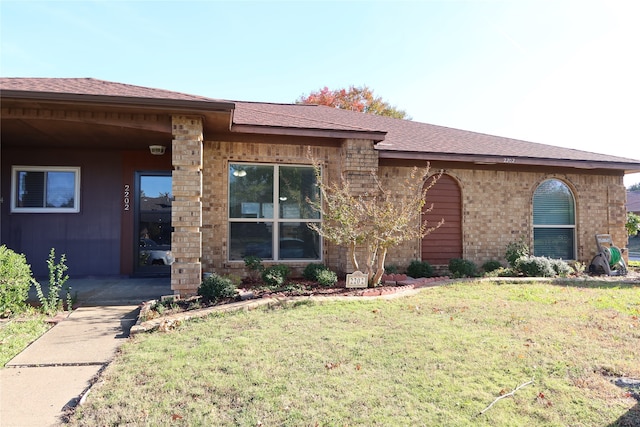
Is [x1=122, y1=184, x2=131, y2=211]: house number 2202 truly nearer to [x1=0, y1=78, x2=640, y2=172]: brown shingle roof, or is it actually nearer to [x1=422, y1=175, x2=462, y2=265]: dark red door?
[x1=0, y1=78, x2=640, y2=172]: brown shingle roof

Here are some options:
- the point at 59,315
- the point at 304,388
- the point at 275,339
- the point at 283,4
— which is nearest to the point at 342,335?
the point at 275,339

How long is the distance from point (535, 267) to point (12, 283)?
9798mm

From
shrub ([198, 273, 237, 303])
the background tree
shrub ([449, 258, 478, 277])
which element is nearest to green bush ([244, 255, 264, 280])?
shrub ([198, 273, 237, 303])

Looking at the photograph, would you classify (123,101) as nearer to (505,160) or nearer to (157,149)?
(157,149)

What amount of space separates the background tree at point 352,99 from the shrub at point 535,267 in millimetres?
19933

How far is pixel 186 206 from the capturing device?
645 centimetres

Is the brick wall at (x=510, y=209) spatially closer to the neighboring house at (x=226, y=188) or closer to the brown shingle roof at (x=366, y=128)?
the neighboring house at (x=226, y=188)

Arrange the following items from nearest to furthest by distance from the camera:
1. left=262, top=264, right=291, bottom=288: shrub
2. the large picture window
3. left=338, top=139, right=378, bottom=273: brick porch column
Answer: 1. left=262, top=264, right=291, bottom=288: shrub
2. left=338, top=139, right=378, bottom=273: brick porch column
3. the large picture window

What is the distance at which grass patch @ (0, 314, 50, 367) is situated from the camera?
4238 millimetres

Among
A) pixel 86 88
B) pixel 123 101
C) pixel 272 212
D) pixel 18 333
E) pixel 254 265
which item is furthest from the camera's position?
pixel 272 212

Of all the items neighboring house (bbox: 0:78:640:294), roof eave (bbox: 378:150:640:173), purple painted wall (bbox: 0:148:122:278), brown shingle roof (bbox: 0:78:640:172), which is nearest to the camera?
brown shingle roof (bbox: 0:78:640:172)

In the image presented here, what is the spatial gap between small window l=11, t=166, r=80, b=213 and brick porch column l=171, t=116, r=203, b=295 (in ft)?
12.8

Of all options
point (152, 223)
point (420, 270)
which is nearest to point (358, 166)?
point (420, 270)

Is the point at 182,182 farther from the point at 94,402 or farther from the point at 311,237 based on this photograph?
the point at 94,402
